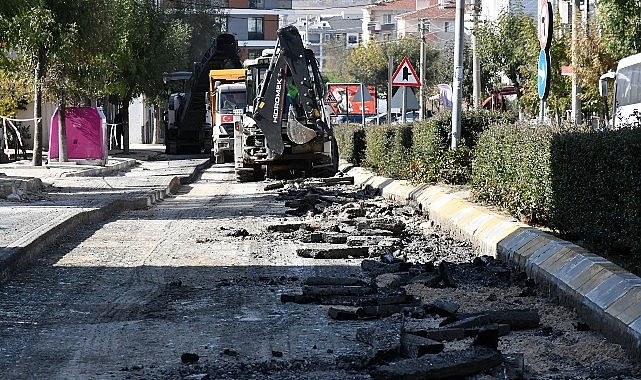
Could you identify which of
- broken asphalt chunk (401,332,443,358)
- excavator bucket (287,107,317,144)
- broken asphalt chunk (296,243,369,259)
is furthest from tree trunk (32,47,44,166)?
broken asphalt chunk (401,332,443,358)

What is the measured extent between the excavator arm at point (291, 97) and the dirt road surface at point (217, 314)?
41.7 ft

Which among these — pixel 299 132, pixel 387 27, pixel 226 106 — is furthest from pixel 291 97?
pixel 387 27

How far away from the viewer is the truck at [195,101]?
2005 inches

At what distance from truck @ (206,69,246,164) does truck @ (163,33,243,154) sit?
16.0 feet

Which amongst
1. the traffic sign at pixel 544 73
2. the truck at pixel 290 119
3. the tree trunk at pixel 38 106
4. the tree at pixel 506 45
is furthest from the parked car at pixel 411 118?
the traffic sign at pixel 544 73

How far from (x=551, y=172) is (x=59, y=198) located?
13.0 metres

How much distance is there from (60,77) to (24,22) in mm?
3807

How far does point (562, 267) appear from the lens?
410 inches

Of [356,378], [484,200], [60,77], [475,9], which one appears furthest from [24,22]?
[356,378]

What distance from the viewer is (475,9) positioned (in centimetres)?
4866

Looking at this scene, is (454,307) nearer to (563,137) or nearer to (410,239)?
(563,137)

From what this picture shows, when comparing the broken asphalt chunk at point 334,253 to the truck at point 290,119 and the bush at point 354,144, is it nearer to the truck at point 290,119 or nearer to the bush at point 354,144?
the truck at point 290,119

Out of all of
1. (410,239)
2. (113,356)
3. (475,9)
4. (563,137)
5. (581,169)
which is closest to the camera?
(113,356)

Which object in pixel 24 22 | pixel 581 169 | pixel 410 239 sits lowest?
pixel 410 239
